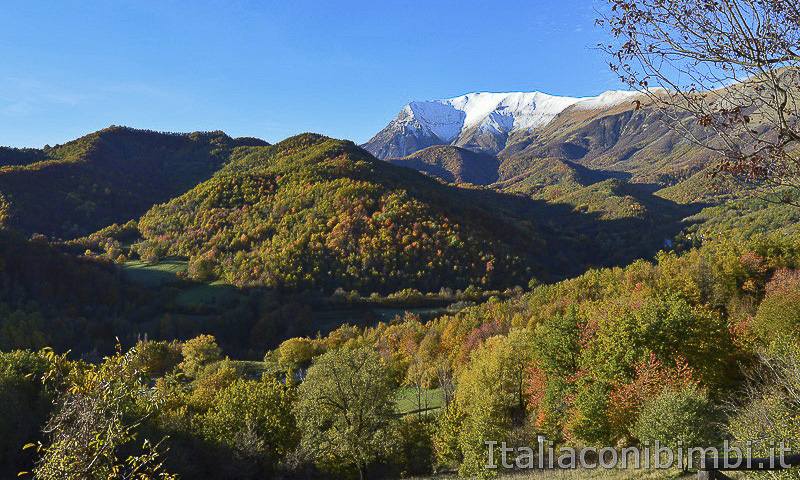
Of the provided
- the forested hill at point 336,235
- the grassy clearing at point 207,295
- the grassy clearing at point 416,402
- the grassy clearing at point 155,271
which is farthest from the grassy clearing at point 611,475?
the grassy clearing at point 155,271

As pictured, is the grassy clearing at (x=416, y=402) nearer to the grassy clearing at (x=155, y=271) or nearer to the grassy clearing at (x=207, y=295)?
the grassy clearing at (x=207, y=295)

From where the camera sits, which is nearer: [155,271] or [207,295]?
[207,295]

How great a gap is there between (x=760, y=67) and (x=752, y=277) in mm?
73555

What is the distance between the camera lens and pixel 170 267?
464 ft

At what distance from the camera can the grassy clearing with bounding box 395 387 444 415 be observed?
187 feet

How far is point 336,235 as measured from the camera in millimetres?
144625

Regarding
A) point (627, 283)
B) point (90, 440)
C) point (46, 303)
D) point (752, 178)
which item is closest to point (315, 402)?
point (90, 440)

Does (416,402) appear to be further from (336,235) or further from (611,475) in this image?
(336,235)

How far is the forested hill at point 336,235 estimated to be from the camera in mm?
137375

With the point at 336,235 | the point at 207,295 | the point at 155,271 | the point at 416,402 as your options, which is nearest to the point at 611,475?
the point at 416,402

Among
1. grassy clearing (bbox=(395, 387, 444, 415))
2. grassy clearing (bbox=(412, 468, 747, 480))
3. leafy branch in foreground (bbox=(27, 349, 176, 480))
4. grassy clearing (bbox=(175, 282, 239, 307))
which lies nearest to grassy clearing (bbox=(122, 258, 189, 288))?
grassy clearing (bbox=(175, 282, 239, 307))

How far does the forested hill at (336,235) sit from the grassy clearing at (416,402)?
227 ft

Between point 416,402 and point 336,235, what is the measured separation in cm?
9048

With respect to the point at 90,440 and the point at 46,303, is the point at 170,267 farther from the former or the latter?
the point at 90,440
